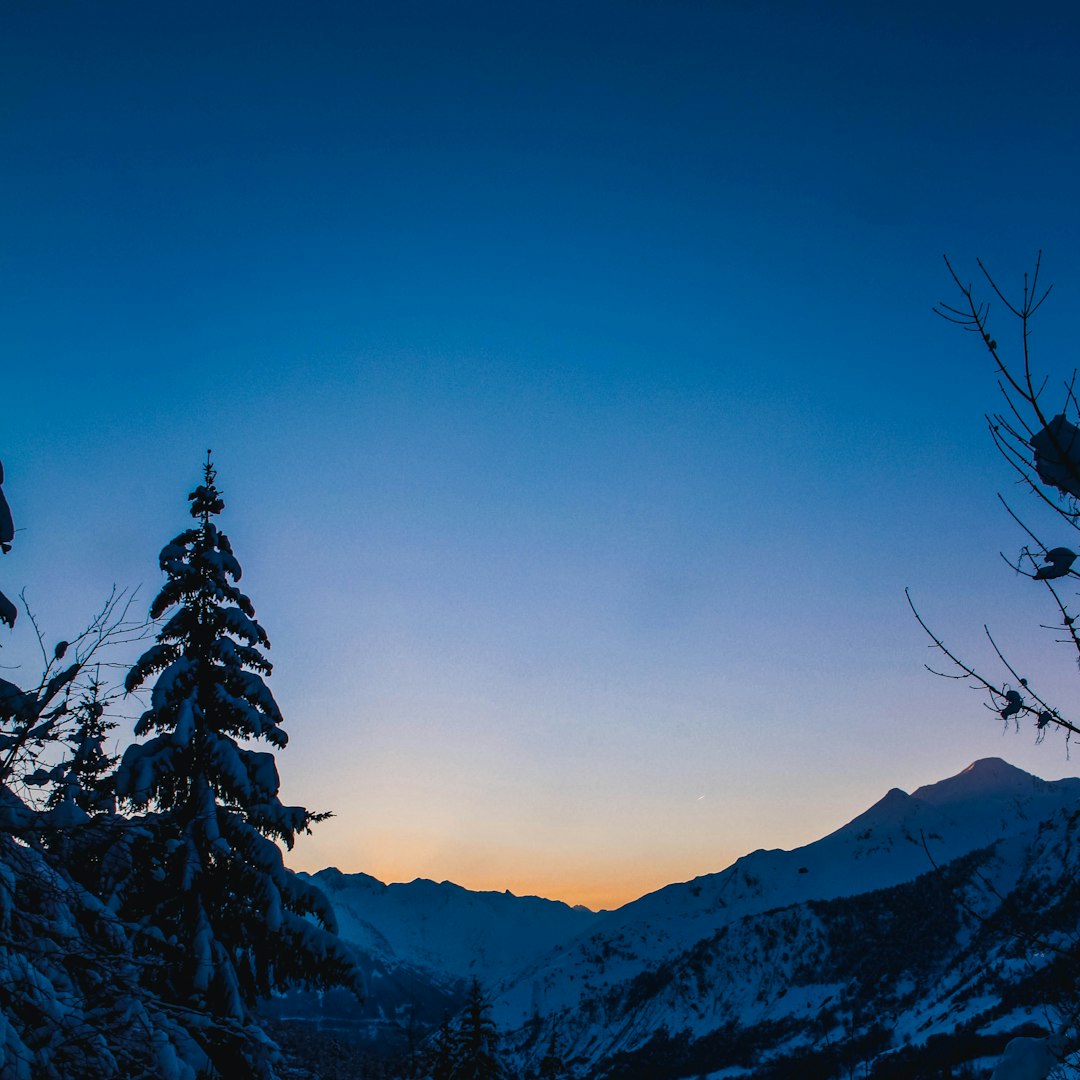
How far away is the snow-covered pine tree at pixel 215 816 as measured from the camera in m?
11.2

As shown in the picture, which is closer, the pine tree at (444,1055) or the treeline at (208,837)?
the treeline at (208,837)

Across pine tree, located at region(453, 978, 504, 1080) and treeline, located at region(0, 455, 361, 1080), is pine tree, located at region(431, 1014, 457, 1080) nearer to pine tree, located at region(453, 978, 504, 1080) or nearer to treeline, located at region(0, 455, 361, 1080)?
pine tree, located at region(453, 978, 504, 1080)

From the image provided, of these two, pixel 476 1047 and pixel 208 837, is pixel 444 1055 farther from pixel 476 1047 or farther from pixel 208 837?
pixel 208 837

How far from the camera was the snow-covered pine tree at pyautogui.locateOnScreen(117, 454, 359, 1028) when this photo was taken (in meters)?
11.2

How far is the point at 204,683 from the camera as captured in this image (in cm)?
1280

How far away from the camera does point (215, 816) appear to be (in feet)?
38.7

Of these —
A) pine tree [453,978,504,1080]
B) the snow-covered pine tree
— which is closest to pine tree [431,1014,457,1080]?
pine tree [453,978,504,1080]

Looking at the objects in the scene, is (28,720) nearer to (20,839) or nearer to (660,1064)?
(20,839)

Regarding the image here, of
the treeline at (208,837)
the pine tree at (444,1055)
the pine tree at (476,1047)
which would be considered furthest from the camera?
the pine tree at (444,1055)

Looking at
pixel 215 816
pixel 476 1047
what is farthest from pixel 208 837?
pixel 476 1047

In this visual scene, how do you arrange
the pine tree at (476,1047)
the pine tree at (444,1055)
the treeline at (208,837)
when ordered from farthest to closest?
the pine tree at (444,1055) → the pine tree at (476,1047) → the treeline at (208,837)

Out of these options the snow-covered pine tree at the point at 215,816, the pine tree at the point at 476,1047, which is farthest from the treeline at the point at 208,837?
the pine tree at the point at 476,1047

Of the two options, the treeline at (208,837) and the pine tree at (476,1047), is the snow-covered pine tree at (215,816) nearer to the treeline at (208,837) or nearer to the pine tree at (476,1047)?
the treeline at (208,837)

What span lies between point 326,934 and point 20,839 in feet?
26.2
